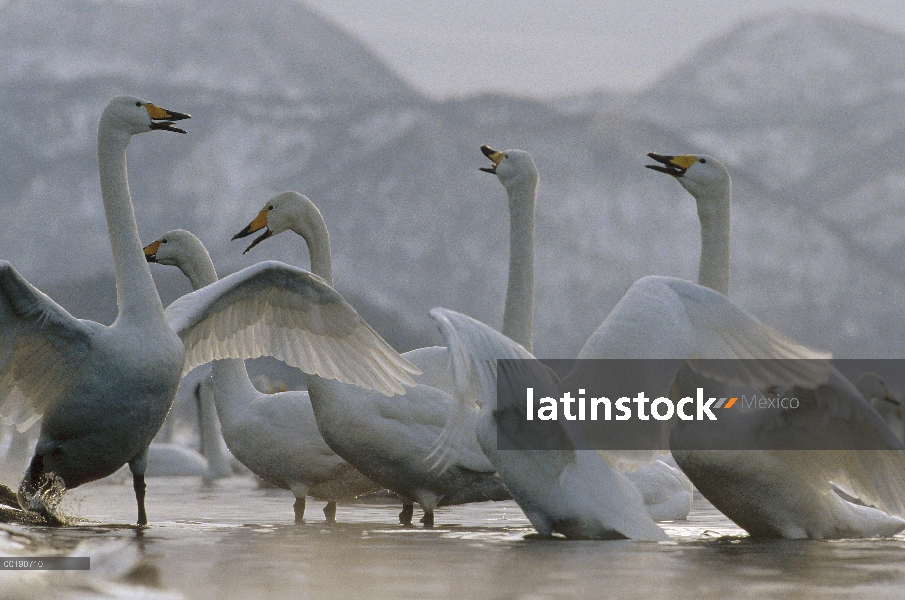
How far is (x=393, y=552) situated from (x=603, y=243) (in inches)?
1297

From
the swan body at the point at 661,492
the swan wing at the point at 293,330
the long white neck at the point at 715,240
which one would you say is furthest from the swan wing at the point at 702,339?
the swan body at the point at 661,492

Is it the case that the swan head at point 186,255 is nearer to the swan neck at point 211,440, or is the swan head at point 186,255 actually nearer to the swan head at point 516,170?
the swan head at point 516,170

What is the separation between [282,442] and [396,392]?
4.79ft

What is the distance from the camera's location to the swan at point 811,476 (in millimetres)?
7645

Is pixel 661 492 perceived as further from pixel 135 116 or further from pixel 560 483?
pixel 135 116

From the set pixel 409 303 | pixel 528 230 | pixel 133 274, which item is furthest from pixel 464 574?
pixel 409 303

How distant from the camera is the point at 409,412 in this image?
32.0 feet

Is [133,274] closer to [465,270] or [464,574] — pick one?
[464,574]

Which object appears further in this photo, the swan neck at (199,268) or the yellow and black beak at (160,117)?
the swan neck at (199,268)

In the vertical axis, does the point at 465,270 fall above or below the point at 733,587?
above

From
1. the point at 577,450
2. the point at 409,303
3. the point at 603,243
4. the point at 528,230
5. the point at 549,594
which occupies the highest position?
the point at 603,243

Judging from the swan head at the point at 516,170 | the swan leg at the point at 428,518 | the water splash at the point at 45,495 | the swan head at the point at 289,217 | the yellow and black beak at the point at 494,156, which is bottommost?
the swan leg at the point at 428,518

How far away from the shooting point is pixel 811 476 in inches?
316

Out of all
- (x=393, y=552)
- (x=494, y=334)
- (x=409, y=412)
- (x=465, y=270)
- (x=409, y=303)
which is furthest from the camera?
(x=465, y=270)
